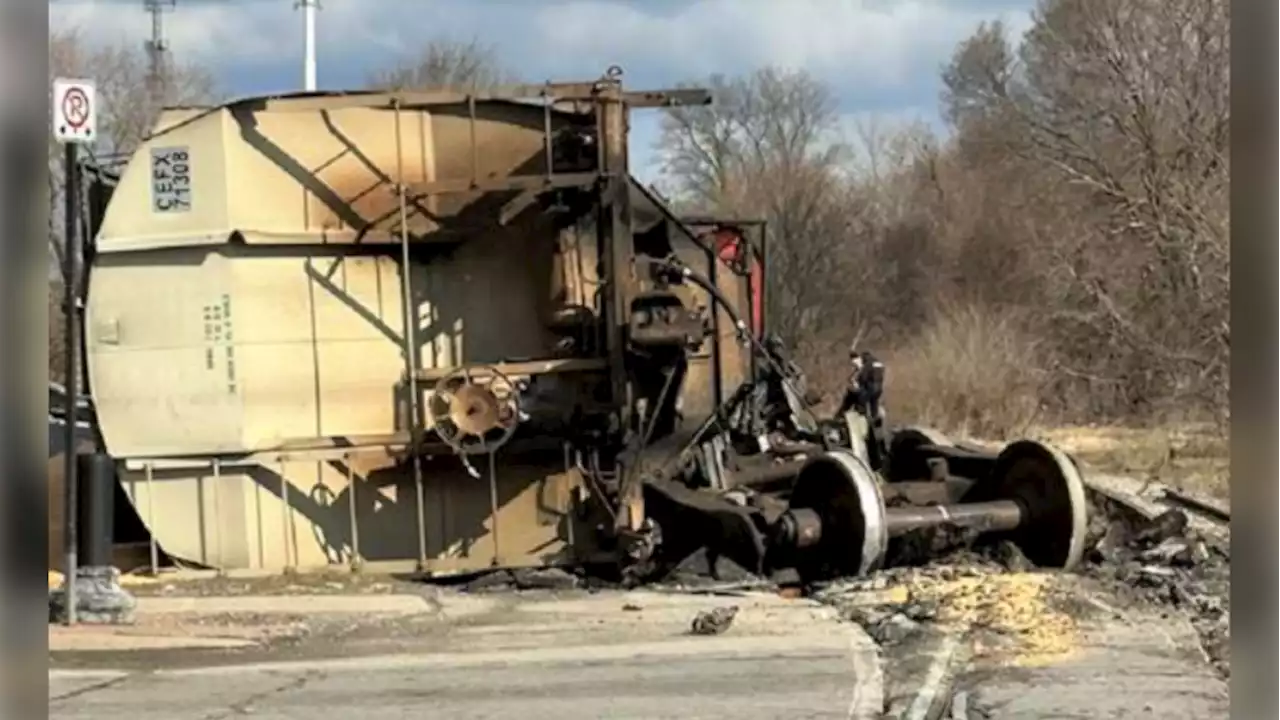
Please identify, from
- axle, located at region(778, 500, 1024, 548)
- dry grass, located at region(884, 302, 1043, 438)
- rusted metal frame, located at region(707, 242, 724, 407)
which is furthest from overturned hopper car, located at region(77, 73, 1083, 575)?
dry grass, located at region(884, 302, 1043, 438)

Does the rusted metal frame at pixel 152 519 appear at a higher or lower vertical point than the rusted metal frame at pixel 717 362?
lower

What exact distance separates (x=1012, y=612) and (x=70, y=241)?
4977 millimetres

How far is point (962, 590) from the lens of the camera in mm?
8766

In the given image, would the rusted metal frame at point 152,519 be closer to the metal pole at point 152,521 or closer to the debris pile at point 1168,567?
the metal pole at point 152,521

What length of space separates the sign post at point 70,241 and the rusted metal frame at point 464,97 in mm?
2377

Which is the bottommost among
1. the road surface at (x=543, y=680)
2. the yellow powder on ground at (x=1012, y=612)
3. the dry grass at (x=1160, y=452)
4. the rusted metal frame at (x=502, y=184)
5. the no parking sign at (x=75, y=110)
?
the dry grass at (x=1160, y=452)

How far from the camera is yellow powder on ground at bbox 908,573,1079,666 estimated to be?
23.6ft

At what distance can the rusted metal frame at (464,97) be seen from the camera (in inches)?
407

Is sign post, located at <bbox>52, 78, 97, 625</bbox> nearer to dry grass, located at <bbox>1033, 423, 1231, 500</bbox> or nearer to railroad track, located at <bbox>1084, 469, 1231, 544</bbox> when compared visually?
railroad track, located at <bbox>1084, 469, 1231, 544</bbox>

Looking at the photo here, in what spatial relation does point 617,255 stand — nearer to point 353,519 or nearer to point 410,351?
point 410,351

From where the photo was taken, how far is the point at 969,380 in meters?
26.2

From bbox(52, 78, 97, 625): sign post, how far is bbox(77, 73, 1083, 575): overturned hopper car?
5.92 ft

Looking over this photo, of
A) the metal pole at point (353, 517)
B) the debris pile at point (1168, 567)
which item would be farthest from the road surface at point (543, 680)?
the metal pole at point (353, 517)

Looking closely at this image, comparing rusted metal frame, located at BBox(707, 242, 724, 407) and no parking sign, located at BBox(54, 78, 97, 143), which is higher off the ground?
no parking sign, located at BBox(54, 78, 97, 143)
